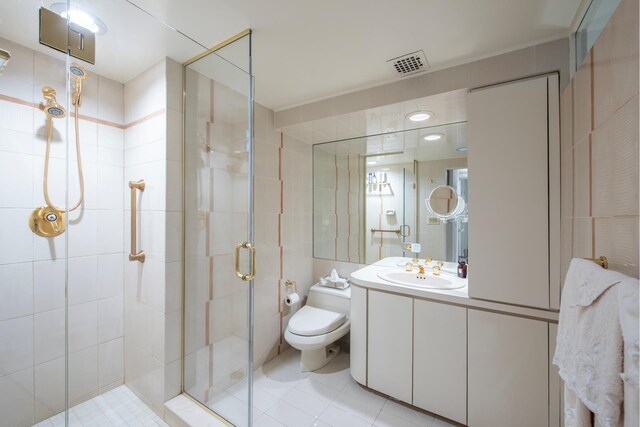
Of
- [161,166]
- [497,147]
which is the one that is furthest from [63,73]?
[497,147]

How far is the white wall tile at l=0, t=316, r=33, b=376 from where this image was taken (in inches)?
49.8

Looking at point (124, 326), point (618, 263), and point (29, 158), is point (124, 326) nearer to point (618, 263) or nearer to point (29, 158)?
point (29, 158)

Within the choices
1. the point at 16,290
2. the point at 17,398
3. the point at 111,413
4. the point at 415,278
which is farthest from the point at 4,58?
the point at 415,278

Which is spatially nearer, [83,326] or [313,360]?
[83,326]

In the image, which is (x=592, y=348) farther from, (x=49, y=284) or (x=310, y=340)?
(x=49, y=284)

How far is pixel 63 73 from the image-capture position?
1.35 metres

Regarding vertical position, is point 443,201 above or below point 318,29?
below

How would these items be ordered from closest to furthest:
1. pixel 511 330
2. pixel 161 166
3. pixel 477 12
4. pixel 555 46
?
pixel 477 12
pixel 555 46
pixel 511 330
pixel 161 166

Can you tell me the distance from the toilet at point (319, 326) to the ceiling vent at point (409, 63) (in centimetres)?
177

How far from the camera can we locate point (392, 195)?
2324mm

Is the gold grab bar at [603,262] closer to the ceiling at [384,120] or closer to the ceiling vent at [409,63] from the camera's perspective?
the ceiling at [384,120]

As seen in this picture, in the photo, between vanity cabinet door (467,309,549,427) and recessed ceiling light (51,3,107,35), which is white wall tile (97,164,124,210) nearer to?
recessed ceiling light (51,3,107,35)

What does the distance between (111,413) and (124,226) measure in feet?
3.66

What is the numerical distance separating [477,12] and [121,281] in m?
2.50
